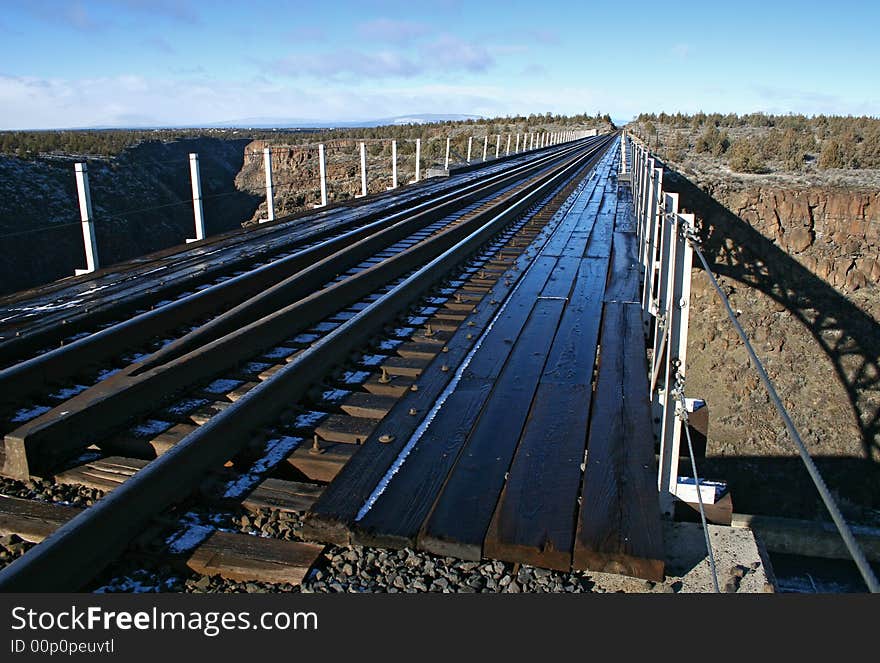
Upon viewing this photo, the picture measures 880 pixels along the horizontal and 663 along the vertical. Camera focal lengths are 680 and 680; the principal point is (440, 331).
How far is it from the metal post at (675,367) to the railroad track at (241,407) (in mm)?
1489

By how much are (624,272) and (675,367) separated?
5074mm

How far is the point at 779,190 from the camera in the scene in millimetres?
28406

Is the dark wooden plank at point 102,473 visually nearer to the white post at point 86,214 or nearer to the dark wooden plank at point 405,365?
the dark wooden plank at point 405,365

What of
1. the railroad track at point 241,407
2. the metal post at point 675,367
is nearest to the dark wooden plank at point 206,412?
the railroad track at point 241,407

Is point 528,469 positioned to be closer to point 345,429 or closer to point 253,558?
point 345,429

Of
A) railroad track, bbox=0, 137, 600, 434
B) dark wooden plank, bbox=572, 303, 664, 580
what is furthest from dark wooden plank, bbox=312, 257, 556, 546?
railroad track, bbox=0, 137, 600, 434

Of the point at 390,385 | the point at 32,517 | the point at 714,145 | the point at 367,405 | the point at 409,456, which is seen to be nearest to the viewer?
the point at 32,517

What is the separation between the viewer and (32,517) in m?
2.93

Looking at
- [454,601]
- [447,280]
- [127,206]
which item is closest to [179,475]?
[454,601]

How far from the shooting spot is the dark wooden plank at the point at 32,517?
2.83m

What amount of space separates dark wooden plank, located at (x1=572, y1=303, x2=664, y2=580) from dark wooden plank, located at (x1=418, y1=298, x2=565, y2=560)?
0.41m

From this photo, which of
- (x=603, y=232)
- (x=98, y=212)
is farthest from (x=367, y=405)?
(x=98, y=212)

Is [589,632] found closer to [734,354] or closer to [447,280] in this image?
[447,280]

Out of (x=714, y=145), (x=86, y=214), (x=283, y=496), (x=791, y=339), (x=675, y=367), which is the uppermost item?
(x=714, y=145)
